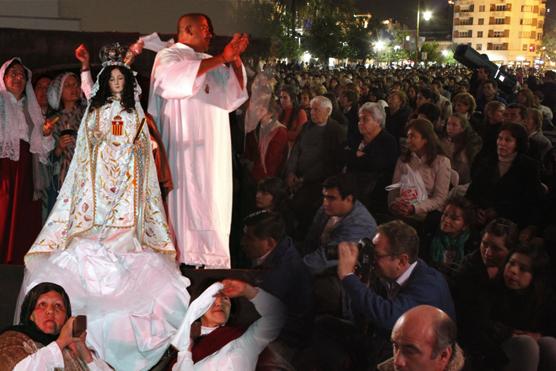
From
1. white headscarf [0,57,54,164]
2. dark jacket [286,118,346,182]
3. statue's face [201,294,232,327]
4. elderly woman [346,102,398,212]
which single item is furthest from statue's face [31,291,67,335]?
dark jacket [286,118,346,182]

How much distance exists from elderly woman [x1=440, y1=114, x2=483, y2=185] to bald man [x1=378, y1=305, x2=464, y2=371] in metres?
4.59

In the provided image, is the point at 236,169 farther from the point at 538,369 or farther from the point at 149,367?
the point at 538,369

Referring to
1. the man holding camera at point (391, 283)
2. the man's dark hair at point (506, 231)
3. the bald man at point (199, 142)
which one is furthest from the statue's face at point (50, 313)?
the bald man at point (199, 142)

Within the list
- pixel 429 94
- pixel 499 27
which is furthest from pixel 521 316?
pixel 499 27

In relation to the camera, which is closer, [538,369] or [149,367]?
[538,369]

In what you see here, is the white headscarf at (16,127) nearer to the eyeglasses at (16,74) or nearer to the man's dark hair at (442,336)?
the eyeglasses at (16,74)

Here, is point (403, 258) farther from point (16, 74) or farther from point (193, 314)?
point (16, 74)

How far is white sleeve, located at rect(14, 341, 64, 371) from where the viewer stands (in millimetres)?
4285

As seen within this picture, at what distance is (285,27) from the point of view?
2991cm

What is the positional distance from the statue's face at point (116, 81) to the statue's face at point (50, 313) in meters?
2.00

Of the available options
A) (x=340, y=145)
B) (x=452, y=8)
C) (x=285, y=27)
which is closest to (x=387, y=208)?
(x=340, y=145)

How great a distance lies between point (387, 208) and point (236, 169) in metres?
1.39

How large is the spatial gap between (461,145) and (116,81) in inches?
134

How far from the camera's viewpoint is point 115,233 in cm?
616
